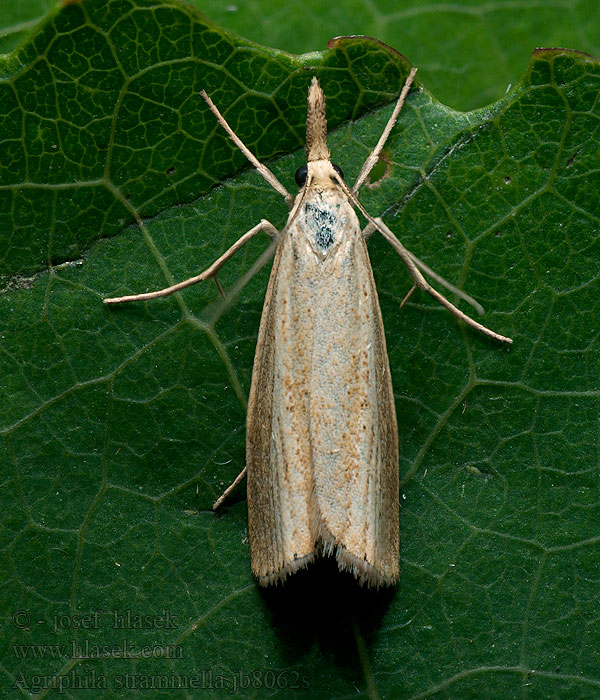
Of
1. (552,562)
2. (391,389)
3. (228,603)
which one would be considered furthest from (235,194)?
→ (552,562)

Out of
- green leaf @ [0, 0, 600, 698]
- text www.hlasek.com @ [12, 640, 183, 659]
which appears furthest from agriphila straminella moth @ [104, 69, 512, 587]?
text www.hlasek.com @ [12, 640, 183, 659]

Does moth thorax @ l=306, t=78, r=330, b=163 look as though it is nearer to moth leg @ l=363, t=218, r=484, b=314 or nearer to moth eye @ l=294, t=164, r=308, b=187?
moth eye @ l=294, t=164, r=308, b=187

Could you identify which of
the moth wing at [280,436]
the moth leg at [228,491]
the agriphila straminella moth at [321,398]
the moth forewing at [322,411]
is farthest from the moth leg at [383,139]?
the moth leg at [228,491]

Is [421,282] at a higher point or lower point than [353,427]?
higher

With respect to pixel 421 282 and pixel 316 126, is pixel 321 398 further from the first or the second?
pixel 316 126

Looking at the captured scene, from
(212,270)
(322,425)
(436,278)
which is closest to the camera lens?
(322,425)

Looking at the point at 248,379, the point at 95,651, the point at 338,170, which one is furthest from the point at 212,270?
the point at 95,651

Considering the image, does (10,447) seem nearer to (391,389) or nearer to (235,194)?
(235,194)
